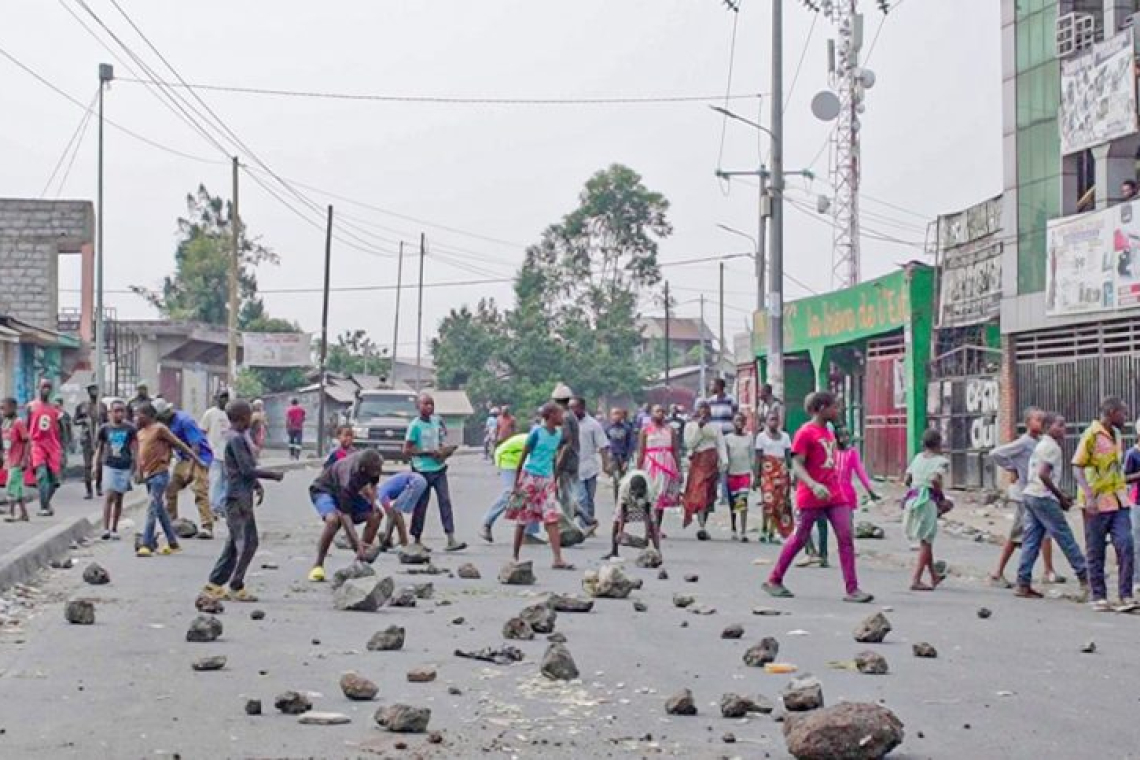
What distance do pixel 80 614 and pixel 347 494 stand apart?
330 cm

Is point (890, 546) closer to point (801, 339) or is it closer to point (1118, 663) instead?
point (1118, 663)

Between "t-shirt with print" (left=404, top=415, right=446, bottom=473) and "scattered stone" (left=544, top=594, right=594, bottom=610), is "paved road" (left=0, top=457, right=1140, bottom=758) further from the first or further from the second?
"t-shirt with print" (left=404, top=415, right=446, bottom=473)

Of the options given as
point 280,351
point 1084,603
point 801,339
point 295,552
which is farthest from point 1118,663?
point 280,351

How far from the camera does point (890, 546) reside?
21.4 metres

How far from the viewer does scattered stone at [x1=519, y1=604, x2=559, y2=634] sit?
11602 millimetres

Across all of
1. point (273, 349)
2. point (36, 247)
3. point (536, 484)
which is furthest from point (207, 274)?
point (536, 484)

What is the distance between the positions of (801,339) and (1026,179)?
16381 mm

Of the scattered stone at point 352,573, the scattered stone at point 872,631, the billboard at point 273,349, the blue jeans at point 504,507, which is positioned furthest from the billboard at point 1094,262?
the billboard at point 273,349

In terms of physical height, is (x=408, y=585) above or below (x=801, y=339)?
below

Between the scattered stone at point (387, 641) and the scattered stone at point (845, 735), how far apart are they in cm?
377

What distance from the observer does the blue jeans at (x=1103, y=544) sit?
46.3ft

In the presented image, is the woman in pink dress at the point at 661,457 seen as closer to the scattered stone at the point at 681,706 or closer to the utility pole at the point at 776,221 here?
the utility pole at the point at 776,221

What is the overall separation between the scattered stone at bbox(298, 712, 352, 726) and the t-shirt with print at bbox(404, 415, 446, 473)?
10670mm

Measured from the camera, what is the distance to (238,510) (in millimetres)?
13812
